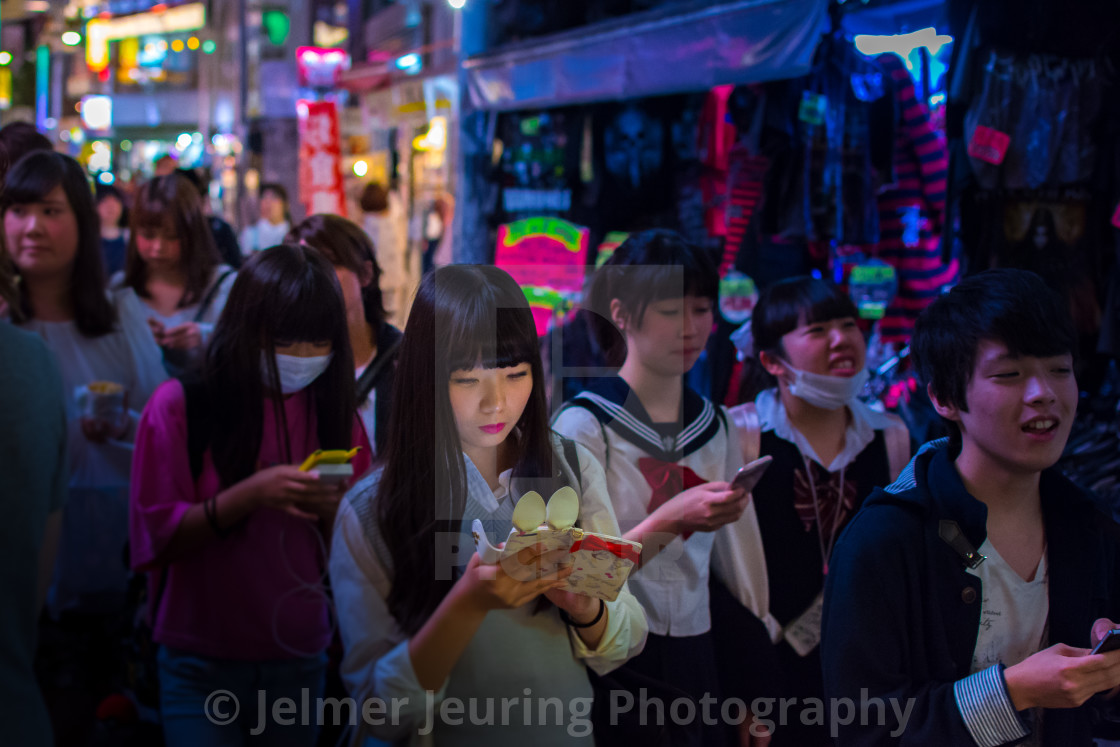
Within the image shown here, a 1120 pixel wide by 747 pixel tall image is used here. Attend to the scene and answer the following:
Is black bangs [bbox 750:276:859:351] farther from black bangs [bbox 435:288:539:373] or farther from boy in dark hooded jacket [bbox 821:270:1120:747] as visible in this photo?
black bangs [bbox 435:288:539:373]

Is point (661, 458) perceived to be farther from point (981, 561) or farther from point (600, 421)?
point (981, 561)

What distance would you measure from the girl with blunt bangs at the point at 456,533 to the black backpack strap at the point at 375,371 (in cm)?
17

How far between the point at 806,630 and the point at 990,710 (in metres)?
0.45

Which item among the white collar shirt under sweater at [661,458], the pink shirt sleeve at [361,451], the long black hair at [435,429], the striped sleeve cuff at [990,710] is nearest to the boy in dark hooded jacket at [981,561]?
the striped sleeve cuff at [990,710]

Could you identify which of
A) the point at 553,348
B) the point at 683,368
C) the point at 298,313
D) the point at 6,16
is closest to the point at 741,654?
the point at 683,368

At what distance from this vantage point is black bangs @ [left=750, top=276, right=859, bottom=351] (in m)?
1.92

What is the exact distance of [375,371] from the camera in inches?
67.4

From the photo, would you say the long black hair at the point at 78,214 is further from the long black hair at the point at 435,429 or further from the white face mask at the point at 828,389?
the white face mask at the point at 828,389

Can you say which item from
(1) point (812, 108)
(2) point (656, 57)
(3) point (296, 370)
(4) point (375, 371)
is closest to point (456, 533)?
(4) point (375, 371)

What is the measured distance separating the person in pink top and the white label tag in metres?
0.96

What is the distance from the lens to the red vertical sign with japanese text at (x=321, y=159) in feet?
11.8

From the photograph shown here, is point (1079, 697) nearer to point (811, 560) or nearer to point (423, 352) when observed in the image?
point (811, 560)

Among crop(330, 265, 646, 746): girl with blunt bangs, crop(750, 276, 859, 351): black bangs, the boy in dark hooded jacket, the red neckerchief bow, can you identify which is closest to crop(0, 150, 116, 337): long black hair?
crop(330, 265, 646, 746): girl with blunt bangs

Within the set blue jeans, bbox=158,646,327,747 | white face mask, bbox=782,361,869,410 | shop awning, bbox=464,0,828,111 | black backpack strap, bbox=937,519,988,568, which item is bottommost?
blue jeans, bbox=158,646,327,747
